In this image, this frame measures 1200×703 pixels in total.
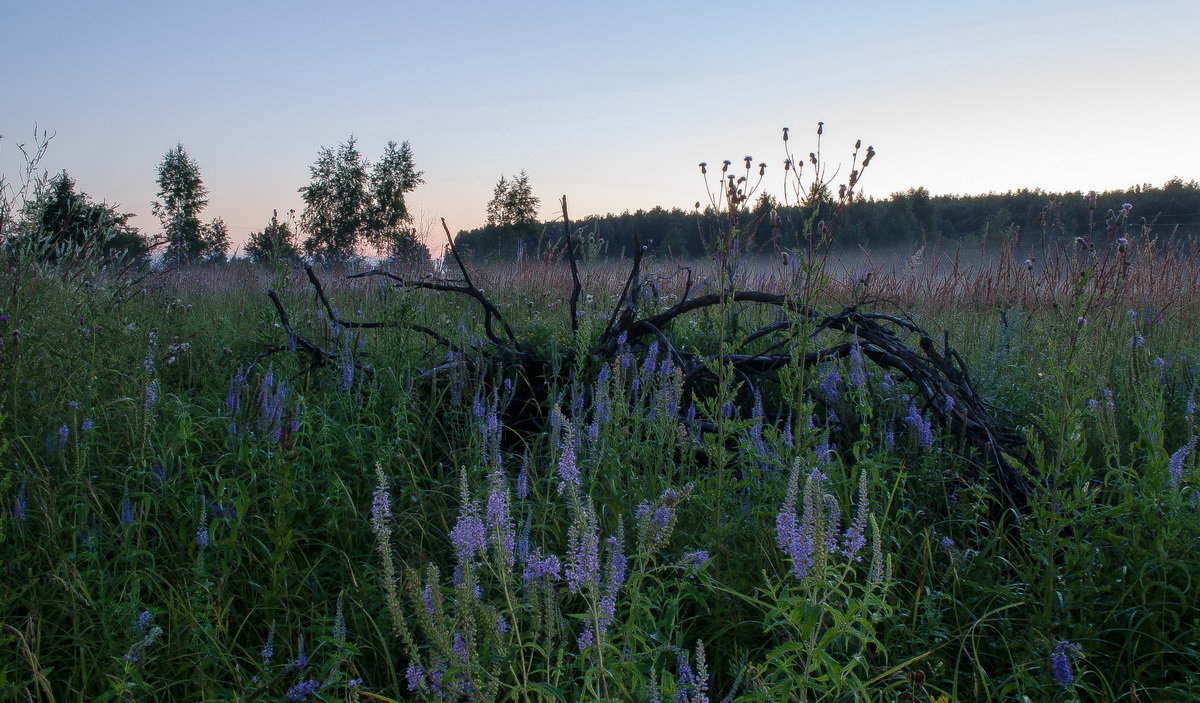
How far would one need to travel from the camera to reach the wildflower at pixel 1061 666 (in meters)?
1.66

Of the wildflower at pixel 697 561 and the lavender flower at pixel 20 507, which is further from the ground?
the lavender flower at pixel 20 507

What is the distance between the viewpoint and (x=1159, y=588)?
79.8 inches

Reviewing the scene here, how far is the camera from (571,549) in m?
1.40

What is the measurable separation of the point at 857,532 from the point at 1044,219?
4018mm

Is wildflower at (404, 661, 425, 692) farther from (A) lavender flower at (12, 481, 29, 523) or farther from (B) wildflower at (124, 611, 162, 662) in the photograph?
(A) lavender flower at (12, 481, 29, 523)

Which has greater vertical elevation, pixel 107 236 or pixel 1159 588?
pixel 107 236

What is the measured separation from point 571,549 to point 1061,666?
4.03 feet

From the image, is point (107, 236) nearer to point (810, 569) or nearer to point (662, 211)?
point (810, 569)

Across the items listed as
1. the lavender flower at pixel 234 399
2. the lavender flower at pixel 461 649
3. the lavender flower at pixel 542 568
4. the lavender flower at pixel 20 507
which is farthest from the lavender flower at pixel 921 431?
the lavender flower at pixel 20 507

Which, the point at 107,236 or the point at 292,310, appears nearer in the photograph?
the point at 107,236

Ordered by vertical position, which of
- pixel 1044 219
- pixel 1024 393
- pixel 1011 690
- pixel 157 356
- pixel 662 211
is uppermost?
pixel 662 211

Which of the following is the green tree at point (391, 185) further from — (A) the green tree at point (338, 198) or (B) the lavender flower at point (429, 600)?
(B) the lavender flower at point (429, 600)

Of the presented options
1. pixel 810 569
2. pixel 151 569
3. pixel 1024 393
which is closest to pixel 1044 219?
pixel 1024 393

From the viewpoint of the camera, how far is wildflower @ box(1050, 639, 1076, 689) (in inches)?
65.2
